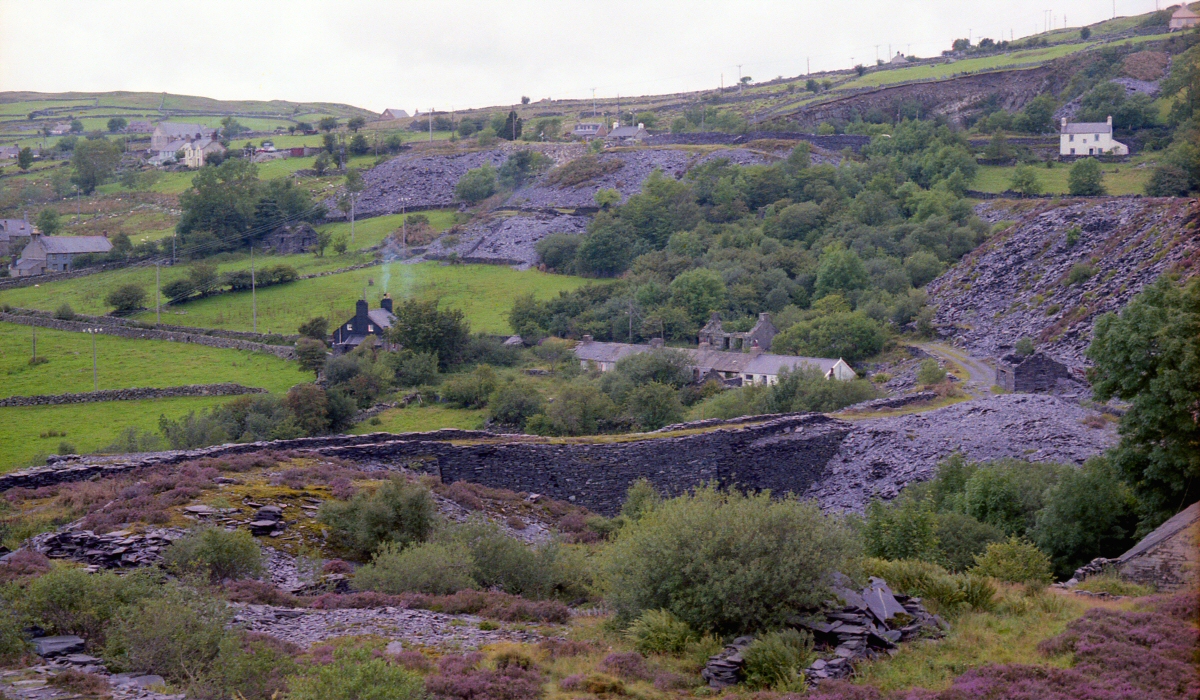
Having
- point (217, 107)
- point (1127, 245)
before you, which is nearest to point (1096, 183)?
point (1127, 245)

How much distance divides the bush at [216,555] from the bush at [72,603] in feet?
7.60

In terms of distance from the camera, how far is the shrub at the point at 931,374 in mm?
37822

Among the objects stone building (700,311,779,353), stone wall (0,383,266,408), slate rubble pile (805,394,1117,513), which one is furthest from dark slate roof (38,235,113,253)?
slate rubble pile (805,394,1117,513)

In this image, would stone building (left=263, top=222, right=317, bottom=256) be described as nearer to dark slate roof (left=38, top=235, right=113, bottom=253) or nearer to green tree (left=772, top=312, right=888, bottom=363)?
dark slate roof (left=38, top=235, right=113, bottom=253)

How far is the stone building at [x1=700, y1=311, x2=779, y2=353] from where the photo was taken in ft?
166

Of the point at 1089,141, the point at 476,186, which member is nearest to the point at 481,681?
the point at 1089,141

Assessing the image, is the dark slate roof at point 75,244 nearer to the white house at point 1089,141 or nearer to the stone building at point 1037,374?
the stone building at point 1037,374

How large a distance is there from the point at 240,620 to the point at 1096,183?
62081mm

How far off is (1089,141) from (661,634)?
2934 inches

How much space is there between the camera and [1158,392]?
18.9 m

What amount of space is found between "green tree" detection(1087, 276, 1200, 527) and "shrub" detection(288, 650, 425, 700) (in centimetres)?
1430

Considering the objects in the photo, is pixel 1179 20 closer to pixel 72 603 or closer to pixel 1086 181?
pixel 1086 181

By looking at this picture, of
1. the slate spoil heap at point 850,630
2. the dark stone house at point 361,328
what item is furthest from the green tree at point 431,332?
the slate spoil heap at point 850,630

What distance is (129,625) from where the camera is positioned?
12.7 metres
